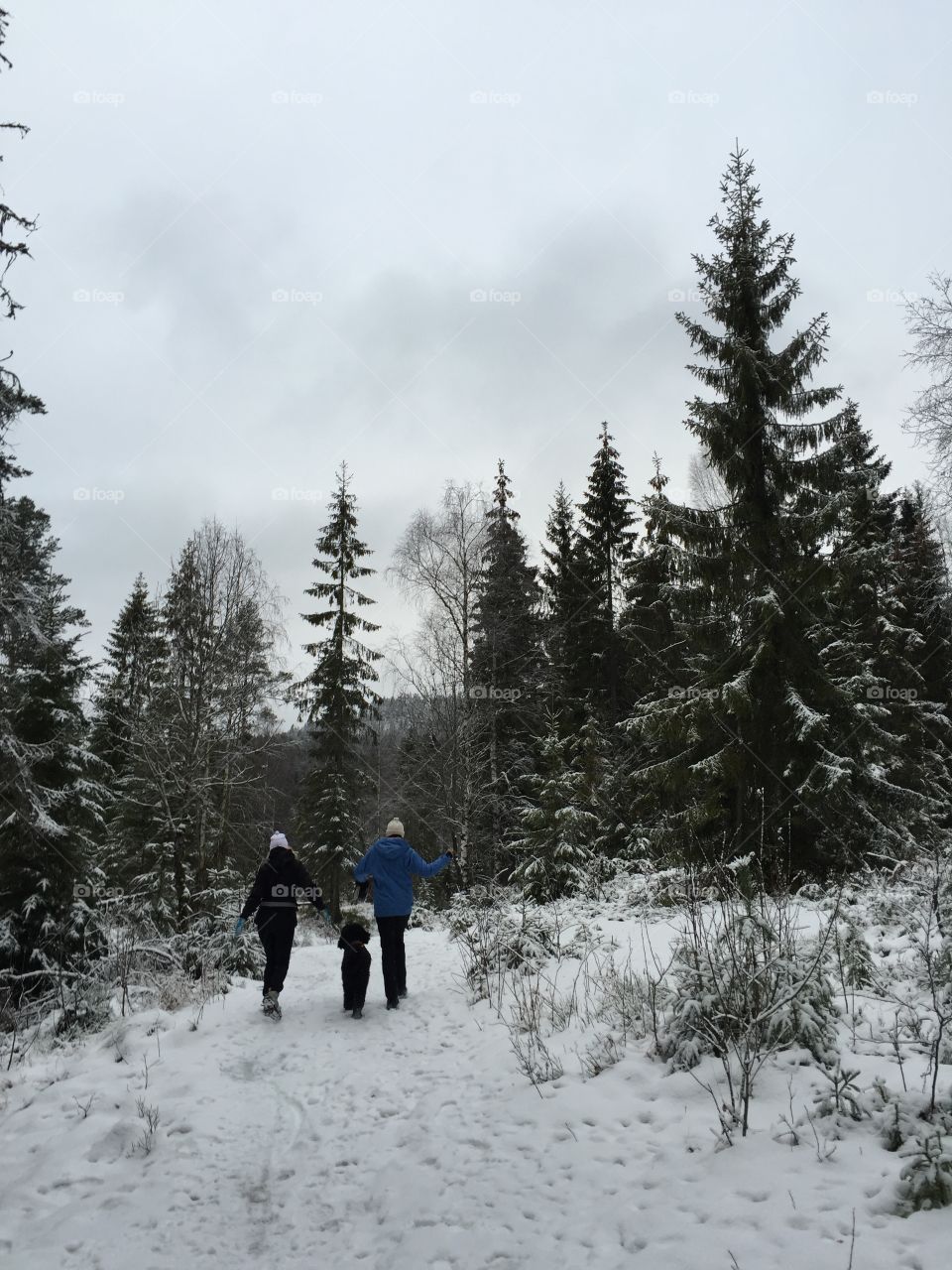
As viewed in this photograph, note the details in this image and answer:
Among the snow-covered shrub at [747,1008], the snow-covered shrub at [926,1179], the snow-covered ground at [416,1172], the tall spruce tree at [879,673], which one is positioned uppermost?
the tall spruce tree at [879,673]

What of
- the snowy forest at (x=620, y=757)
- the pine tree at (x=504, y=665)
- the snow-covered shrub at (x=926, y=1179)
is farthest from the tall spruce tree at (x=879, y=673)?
the pine tree at (x=504, y=665)

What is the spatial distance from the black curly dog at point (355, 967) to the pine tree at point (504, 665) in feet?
34.4

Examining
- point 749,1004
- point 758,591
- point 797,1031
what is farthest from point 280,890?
point 758,591

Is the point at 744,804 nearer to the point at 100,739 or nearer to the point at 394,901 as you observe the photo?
the point at 394,901

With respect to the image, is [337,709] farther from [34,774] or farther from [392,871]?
[392,871]

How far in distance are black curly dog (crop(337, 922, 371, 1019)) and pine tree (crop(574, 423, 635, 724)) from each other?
16.8 meters

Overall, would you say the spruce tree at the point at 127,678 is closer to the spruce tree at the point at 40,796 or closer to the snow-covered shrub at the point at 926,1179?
the spruce tree at the point at 40,796

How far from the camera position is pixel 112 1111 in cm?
477

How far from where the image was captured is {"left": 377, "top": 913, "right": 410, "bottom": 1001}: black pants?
760 cm

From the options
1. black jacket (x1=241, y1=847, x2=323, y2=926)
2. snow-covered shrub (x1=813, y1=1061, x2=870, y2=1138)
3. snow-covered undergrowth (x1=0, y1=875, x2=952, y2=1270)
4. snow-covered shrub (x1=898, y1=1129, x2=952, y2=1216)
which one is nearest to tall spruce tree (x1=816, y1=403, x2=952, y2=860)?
snow-covered undergrowth (x1=0, y1=875, x2=952, y2=1270)

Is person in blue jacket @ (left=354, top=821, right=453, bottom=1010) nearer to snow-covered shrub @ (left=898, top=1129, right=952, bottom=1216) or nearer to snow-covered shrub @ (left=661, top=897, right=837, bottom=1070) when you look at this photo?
snow-covered shrub @ (left=661, top=897, right=837, bottom=1070)

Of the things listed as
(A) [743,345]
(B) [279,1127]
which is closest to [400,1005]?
(B) [279,1127]

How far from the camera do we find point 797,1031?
13.9 feet

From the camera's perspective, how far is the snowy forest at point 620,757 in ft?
16.1
